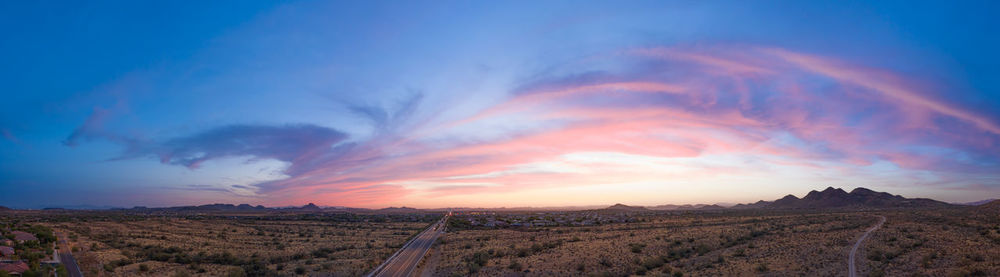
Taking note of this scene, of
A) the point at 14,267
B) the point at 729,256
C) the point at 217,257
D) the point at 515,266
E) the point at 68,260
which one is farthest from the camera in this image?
the point at 217,257

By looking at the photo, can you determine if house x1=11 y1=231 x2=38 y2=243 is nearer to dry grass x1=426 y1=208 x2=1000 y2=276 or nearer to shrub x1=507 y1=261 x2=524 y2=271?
dry grass x1=426 y1=208 x2=1000 y2=276

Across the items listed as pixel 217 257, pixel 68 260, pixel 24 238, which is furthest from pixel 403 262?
pixel 24 238

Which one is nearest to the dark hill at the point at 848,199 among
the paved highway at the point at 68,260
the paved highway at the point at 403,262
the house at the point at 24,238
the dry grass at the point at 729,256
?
the dry grass at the point at 729,256

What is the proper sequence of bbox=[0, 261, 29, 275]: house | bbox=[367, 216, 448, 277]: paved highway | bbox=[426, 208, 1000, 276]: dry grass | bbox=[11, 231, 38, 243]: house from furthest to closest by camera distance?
bbox=[11, 231, 38, 243]: house → bbox=[367, 216, 448, 277]: paved highway → bbox=[426, 208, 1000, 276]: dry grass → bbox=[0, 261, 29, 275]: house

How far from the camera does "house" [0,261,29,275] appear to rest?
21975mm

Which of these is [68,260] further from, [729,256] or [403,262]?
[729,256]

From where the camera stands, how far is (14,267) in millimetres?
23125

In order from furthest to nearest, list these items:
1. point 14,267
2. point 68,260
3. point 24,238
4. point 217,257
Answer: point 24,238 < point 217,257 < point 68,260 < point 14,267

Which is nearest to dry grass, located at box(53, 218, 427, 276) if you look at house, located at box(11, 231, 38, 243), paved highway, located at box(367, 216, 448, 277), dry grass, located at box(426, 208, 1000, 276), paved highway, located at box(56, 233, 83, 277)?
paved highway, located at box(56, 233, 83, 277)

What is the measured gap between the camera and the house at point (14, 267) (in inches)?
865

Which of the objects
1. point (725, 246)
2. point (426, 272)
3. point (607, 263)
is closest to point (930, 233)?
point (725, 246)

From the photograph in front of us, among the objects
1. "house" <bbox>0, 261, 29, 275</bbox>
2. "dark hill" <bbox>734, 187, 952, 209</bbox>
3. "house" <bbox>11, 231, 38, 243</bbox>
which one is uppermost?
"dark hill" <bbox>734, 187, 952, 209</bbox>

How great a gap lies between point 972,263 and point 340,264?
1469 inches

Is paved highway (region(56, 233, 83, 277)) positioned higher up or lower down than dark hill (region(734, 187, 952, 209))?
lower down
